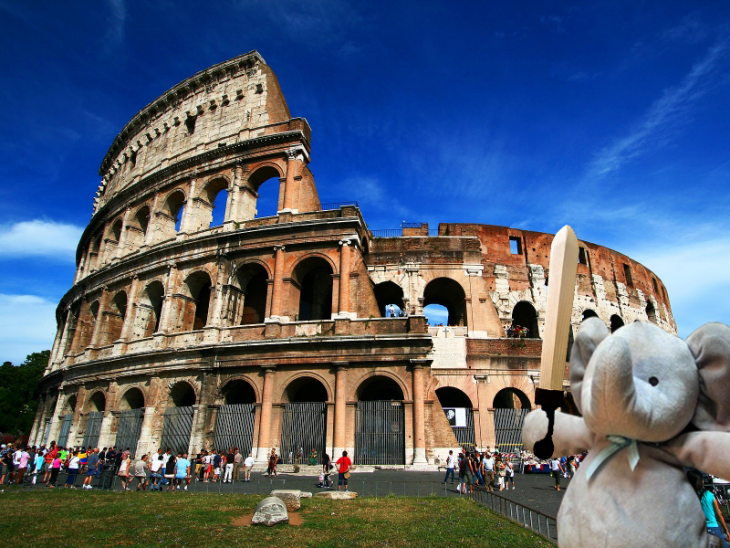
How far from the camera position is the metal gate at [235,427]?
14438 millimetres

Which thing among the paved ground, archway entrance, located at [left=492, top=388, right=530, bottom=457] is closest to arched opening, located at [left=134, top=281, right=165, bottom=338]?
the paved ground

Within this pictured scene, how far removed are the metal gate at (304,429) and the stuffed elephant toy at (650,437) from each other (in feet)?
41.3

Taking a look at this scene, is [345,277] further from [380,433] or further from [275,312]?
[380,433]

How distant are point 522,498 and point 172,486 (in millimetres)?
8254

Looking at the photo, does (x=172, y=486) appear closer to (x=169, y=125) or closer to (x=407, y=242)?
(x=407, y=242)

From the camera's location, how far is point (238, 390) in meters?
16.7

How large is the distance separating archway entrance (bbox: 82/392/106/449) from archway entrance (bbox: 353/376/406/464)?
10.5 meters

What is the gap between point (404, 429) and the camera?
13.8 metres

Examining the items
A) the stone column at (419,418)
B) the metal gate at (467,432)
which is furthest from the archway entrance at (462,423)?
the stone column at (419,418)

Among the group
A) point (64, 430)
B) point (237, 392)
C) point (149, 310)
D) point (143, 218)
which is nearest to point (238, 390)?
point (237, 392)

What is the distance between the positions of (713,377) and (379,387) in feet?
50.2

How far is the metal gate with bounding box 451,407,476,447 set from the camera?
15312 millimetres

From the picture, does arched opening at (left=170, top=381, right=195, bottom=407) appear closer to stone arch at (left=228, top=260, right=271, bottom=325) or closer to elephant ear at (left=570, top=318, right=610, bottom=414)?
stone arch at (left=228, top=260, right=271, bottom=325)

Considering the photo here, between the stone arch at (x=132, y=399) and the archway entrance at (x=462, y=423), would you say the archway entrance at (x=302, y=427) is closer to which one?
the archway entrance at (x=462, y=423)
